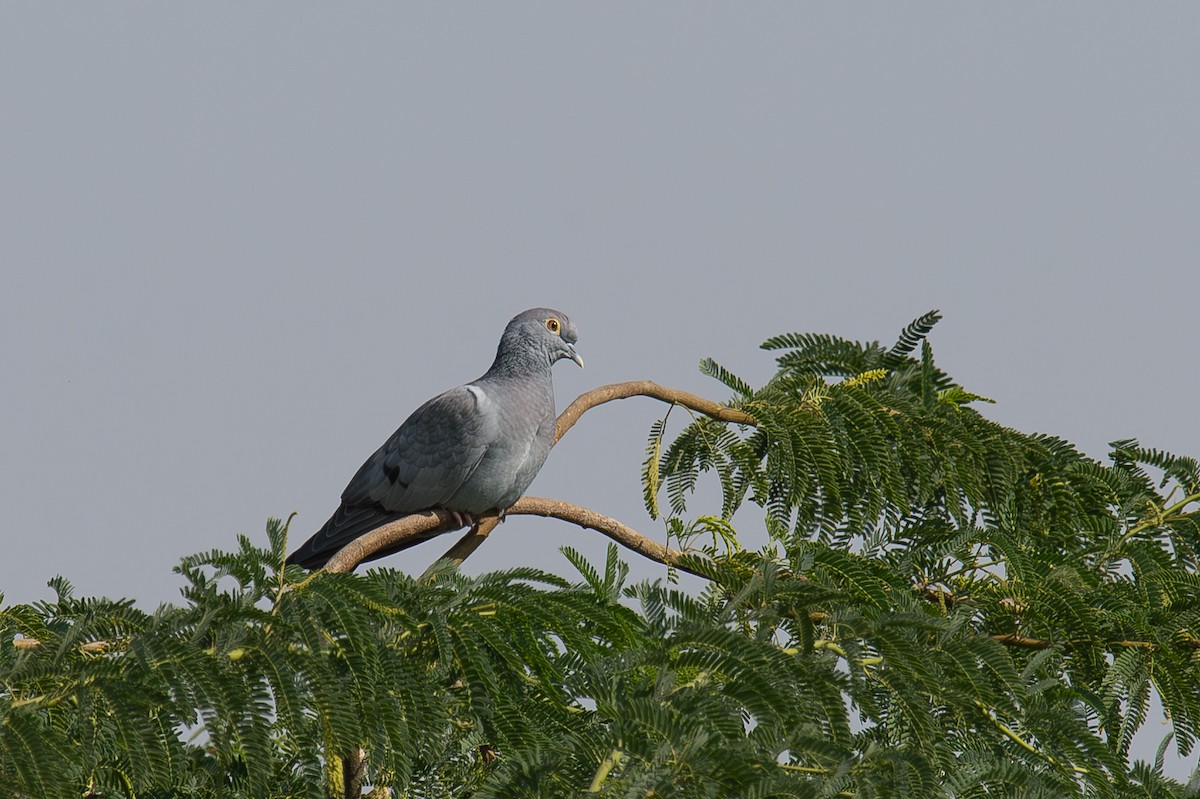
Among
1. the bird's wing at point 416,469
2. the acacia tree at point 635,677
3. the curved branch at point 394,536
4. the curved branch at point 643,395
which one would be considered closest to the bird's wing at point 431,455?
the bird's wing at point 416,469

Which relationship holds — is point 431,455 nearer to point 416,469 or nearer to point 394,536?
point 416,469

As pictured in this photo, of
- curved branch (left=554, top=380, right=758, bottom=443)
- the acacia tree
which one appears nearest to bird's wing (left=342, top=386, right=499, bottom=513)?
curved branch (left=554, top=380, right=758, bottom=443)

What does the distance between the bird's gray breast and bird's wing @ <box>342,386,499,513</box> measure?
30mm

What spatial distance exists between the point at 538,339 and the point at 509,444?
2.76 feet

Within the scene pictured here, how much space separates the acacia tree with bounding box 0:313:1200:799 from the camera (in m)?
3.00

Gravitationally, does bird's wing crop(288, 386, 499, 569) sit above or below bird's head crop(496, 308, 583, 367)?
below

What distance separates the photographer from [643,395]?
21.0 ft

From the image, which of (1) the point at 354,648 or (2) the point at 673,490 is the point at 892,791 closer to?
(1) the point at 354,648

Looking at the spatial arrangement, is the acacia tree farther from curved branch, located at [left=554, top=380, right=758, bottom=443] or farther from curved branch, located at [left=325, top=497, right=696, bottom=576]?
curved branch, located at [left=554, top=380, right=758, bottom=443]

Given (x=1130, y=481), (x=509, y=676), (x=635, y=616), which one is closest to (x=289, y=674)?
(x=509, y=676)

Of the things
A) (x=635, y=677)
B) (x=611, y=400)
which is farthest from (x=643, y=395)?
(x=635, y=677)

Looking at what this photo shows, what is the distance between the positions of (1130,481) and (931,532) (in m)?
0.99

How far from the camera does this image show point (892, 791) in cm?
297

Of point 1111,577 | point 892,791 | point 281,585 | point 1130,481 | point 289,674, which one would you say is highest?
point 1130,481
